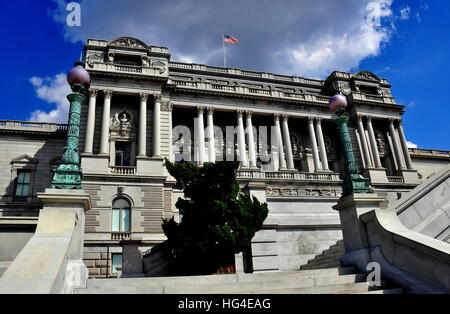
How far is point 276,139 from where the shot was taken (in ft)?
119

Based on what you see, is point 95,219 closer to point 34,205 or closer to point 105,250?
point 105,250

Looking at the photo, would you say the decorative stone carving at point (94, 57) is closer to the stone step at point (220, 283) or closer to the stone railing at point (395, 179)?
the stone step at point (220, 283)

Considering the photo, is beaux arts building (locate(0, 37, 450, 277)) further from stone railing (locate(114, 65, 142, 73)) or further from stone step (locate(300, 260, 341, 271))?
stone step (locate(300, 260, 341, 271))

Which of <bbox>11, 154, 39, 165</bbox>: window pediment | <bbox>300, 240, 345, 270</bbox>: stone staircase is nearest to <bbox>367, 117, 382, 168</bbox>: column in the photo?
<bbox>300, 240, 345, 270</bbox>: stone staircase

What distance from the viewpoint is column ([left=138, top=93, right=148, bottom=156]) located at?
1141 inches

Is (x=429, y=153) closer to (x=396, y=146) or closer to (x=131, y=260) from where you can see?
(x=396, y=146)

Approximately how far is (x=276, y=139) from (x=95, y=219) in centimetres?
2032

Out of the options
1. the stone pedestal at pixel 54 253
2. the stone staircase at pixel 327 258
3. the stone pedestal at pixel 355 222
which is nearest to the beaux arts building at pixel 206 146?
the stone staircase at pixel 327 258

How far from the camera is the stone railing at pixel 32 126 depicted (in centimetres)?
3152

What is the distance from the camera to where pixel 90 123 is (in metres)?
28.7

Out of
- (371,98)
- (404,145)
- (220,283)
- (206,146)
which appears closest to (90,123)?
(206,146)

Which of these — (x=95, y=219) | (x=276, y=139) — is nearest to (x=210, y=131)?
(x=276, y=139)

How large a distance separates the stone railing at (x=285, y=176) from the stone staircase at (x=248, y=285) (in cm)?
1907
